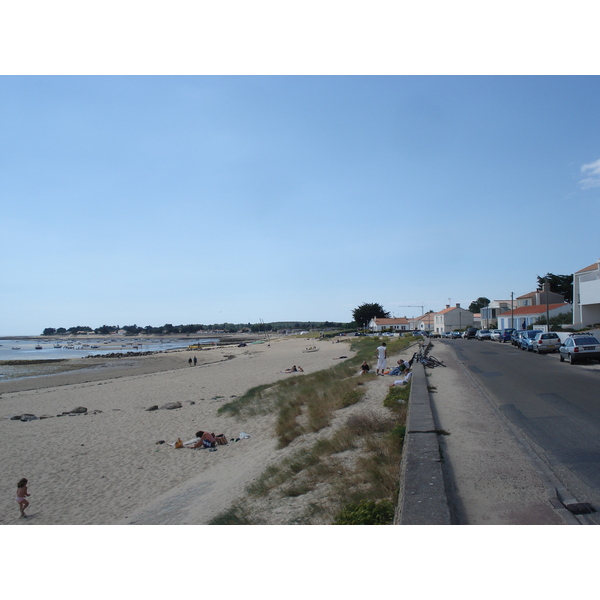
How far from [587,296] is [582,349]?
21275 mm

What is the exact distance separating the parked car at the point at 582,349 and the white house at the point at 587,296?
1908cm

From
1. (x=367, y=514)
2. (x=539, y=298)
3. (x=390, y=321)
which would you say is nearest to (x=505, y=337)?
(x=539, y=298)

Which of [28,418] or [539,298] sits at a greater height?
[539,298]

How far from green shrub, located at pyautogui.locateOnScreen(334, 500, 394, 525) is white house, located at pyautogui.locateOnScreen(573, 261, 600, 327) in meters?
40.2

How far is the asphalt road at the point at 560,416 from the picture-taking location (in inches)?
236

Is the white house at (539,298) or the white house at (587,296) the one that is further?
the white house at (539,298)

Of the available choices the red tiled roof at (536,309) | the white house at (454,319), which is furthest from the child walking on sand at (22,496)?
the white house at (454,319)

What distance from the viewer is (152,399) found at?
2255cm

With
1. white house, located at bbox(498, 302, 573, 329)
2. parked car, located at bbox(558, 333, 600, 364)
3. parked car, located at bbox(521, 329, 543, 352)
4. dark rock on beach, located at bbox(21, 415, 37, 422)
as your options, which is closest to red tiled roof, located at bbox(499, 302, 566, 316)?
white house, located at bbox(498, 302, 573, 329)

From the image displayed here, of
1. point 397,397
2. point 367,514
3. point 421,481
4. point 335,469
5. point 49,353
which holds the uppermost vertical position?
point 421,481

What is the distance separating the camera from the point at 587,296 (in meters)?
39.1

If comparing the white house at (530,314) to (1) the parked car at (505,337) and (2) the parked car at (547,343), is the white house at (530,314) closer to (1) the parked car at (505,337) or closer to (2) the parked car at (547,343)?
(1) the parked car at (505,337)

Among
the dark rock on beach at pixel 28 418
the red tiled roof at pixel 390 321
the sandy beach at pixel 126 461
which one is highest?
the red tiled roof at pixel 390 321

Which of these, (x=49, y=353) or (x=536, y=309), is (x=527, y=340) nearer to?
(x=536, y=309)
